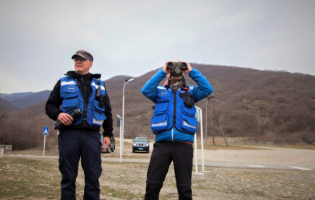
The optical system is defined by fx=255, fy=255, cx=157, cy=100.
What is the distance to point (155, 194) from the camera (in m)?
3.11

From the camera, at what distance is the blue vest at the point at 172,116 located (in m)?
3.20

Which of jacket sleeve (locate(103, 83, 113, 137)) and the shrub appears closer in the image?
jacket sleeve (locate(103, 83, 113, 137))

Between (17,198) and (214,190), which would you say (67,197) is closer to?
(17,198)

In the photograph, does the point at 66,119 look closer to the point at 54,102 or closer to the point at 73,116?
the point at 73,116

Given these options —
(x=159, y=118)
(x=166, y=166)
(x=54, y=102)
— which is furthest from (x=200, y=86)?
(x=54, y=102)

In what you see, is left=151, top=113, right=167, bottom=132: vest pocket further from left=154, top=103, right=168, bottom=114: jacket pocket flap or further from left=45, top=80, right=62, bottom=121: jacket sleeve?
left=45, top=80, right=62, bottom=121: jacket sleeve

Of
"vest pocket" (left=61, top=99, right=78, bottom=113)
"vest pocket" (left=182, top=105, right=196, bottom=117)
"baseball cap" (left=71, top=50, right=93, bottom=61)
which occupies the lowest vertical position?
"vest pocket" (left=182, top=105, right=196, bottom=117)

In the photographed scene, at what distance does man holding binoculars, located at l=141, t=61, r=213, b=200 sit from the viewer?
Result: 312cm

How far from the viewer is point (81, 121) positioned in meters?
3.13

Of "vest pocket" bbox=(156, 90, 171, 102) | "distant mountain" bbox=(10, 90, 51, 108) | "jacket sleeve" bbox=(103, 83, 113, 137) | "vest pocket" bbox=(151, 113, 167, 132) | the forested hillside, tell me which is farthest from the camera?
"distant mountain" bbox=(10, 90, 51, 108)

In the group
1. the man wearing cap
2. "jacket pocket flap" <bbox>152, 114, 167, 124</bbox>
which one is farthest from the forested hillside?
"jacket pocket flap" <bbox>152, 114, 167, 124</bbox>

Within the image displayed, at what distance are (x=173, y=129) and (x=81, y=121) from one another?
3.73ft

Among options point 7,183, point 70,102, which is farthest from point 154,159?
point 7,183

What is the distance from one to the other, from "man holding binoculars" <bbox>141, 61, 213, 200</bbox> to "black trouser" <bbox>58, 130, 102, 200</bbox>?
67cm
